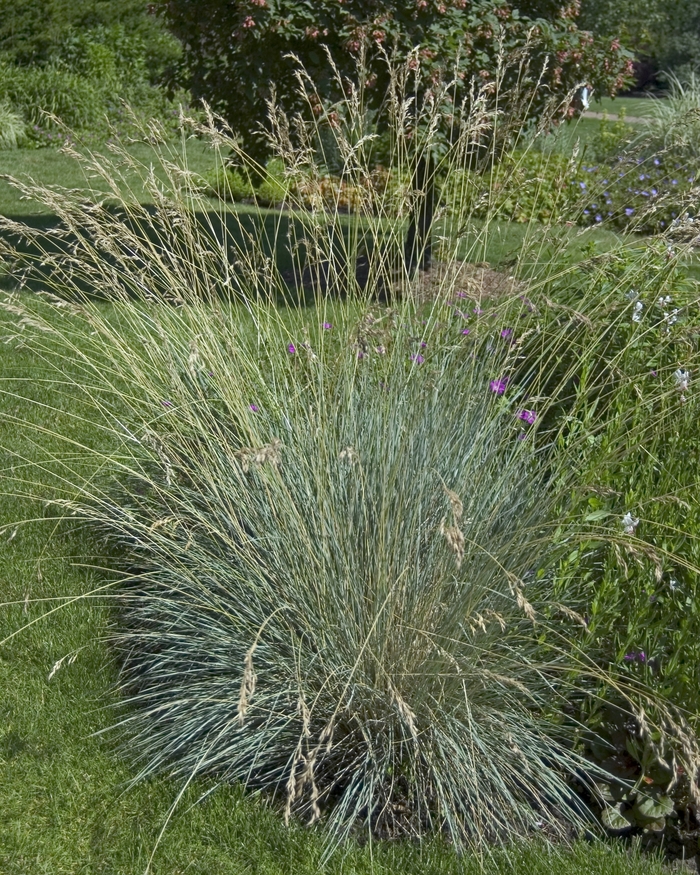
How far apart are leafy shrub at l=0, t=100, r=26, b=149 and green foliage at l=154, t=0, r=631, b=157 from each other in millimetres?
6206

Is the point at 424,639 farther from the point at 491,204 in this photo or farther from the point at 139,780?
the point at 491,204

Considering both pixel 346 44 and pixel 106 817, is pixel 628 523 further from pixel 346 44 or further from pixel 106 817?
pixel 346 44

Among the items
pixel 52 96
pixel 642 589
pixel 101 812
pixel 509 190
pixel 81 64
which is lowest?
pixel 81 64

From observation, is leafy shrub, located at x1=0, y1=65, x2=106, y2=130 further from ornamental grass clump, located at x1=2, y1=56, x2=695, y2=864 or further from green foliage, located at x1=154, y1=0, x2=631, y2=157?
ornamental grass clump, located at x1=2, y1=56, x2=695, y2=864

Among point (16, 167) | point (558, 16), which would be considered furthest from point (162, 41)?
point (558, 16)

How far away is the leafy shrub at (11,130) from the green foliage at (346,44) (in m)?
6.21

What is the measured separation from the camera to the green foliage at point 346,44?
19.7 ft

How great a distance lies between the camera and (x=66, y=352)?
5.28 meters

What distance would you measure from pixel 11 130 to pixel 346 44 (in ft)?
26.2

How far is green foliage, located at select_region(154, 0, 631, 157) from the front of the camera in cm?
602

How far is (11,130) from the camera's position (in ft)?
41.1

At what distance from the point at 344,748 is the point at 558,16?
19.7 feet

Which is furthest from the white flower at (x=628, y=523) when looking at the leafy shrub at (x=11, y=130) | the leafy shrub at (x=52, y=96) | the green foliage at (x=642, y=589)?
the leafy shrub at (x=52, y=96)

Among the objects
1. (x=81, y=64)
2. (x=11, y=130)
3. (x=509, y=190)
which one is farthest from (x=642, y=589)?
(x=81, y=64)
